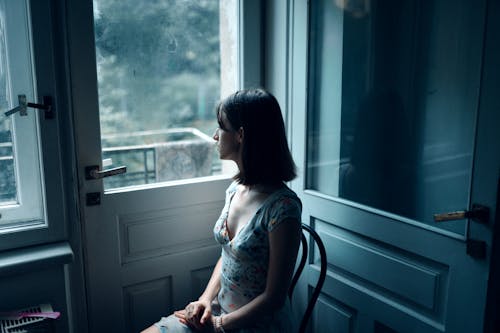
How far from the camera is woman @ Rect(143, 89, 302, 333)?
4.40 feet

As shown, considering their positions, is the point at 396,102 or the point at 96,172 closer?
the point at 396,102

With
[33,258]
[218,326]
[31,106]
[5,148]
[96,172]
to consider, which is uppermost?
[31,106]

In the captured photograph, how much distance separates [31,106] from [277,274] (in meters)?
1.01

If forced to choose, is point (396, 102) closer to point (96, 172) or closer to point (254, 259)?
point (254, 259)

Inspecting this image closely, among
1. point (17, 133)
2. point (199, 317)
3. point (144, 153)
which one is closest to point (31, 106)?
point (17, 133)

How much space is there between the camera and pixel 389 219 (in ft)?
4.89

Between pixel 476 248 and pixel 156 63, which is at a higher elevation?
pixel 156 63

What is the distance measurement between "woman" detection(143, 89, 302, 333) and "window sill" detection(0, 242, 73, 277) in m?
0.45

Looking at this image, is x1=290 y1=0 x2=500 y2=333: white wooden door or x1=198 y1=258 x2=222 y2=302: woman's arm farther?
x1=198 y1=258 x2=222 y2=302: woman's arm

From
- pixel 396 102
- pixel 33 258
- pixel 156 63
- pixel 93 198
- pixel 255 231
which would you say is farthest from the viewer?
pixel 156 63

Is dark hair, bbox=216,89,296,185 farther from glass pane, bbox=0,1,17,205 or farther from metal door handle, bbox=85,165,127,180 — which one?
glass pane, bbox=0,1,17,205

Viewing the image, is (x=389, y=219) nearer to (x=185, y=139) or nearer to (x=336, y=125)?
(x=336, y=125)

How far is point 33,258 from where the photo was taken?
1.60 m

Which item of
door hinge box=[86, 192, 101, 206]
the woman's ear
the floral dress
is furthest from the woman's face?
door hinge box=[86, 192, 101, 206]
